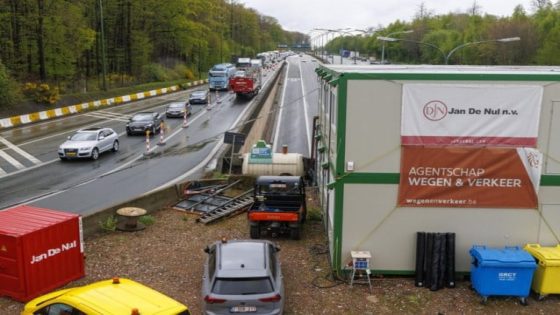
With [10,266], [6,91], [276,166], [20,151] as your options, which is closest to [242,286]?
[10,266]

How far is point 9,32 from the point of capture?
47.8m

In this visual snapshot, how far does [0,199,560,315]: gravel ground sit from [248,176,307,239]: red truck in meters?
0.53

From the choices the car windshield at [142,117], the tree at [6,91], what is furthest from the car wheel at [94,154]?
the tree at [6,91]

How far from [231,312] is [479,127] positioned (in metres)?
7.03

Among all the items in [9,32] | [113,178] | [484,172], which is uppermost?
[9,32]

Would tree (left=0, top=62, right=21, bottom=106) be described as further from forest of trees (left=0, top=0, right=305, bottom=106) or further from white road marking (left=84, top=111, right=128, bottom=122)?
white road marking (left=84, top=111, right=128, bottom=122)

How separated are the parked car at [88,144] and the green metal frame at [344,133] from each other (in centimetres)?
1871

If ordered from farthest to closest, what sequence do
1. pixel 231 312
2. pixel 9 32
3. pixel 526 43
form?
pixel 526 43
pixel 9 32
pixel 231 312

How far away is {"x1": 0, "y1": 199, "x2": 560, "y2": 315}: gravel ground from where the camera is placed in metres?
11.7

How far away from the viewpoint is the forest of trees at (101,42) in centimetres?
4778

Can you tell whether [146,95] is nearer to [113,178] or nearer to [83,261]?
[113,178]

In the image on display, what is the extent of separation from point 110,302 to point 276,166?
14.6 meters

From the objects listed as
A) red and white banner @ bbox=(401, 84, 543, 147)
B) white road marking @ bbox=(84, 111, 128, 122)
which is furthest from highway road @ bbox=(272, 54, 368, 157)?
red and white banner @ bbox=(401, 84, 543, 147)

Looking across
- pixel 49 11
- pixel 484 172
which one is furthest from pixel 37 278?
pixel 49 11
